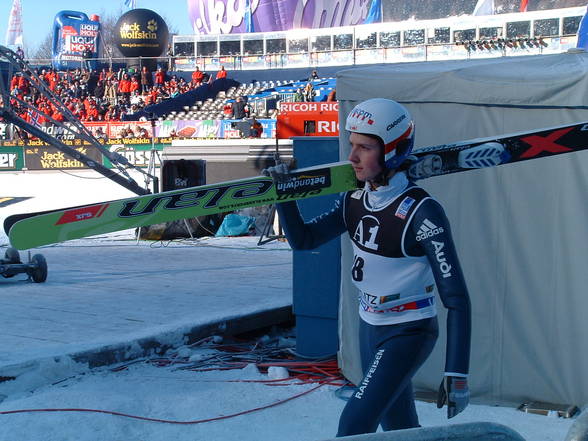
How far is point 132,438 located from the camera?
16.4 feet

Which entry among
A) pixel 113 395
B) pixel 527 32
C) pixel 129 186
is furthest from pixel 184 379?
pixel 527 32

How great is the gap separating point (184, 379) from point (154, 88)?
3587cm

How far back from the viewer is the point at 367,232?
362 centimetres

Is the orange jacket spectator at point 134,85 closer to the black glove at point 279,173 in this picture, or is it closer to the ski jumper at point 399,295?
the black glove at point 279,173

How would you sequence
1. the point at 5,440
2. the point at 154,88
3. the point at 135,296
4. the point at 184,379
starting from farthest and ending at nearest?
the point at 154,88
the point at 135,296
the point at 184,379
the point at 5,440

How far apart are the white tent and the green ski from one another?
1.78 metres

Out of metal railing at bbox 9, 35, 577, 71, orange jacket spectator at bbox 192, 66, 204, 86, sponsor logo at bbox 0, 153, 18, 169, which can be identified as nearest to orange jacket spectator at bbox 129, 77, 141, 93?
metal railing at bbox 9, 35, 577, 71

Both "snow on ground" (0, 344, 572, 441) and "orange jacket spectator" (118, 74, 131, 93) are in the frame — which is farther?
"orange jacket spectator" (118, 74, 131, 93)

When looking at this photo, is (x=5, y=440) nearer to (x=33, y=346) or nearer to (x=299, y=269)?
(x=33, y=346)

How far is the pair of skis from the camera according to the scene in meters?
3.98

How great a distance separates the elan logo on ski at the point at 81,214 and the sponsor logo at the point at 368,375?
160 centimetres

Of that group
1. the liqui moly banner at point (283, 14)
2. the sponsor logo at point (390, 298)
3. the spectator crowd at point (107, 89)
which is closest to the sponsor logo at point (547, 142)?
the sponsor logo at point (390, 298)

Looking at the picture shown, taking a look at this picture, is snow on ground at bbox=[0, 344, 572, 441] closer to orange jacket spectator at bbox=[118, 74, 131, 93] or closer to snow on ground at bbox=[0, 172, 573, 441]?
snow on ground at bbox=[0, 172, 573, 441]

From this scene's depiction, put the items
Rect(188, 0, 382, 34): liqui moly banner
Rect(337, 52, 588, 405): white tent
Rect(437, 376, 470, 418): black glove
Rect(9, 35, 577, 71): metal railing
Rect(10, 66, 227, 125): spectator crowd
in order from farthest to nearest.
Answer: Rect(188, 0, 382, 34): liqui moly banner < Rect(10, 66, 227, 125): spectator crowd < Rect(9, 35, 577, 71): metal railing < Rect(337, 52, 588, 405): white tent < Rect(437, 376, 470, 418): black glove
